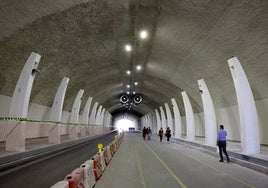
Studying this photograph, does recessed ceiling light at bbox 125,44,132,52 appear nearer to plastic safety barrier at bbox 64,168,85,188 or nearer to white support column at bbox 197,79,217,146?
white support column at bbox 197,79,217,146

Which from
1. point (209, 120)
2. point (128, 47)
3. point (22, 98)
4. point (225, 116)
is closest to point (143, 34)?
point (128, 47)

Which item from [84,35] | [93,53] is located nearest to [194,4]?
[84,35]

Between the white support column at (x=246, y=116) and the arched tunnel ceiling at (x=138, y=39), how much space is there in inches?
58.6

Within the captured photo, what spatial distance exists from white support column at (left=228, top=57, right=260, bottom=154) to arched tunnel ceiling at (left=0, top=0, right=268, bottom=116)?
149 cm

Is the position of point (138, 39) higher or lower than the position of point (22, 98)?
higher

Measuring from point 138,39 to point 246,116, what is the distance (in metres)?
9.64

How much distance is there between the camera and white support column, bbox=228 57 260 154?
14.0 meters

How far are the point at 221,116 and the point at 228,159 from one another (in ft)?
42.6

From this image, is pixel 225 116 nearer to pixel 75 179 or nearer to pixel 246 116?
pixel 246 116

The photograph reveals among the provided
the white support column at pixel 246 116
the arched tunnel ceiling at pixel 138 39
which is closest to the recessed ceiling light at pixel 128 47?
the arched tunnel ceiling at pixel 138 39

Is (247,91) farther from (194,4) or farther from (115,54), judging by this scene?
(115,54)

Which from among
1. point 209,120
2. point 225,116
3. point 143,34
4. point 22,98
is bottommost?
point 209,120

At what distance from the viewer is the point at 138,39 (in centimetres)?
2005

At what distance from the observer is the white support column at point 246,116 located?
13955 mm
